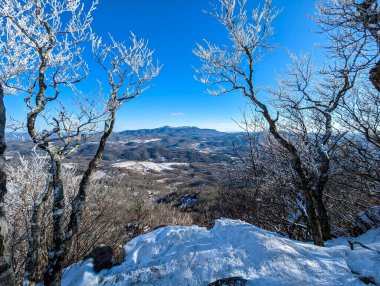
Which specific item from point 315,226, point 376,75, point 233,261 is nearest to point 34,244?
point 233,261

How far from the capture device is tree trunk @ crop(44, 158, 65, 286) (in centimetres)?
602

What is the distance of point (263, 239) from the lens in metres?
4.80

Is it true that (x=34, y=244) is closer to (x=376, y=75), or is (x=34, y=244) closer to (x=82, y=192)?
(x=82, y=192)

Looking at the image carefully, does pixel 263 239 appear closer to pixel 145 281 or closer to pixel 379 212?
pixel 145 281

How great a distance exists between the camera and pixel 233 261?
4.60 m

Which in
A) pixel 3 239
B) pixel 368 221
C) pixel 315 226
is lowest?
pixel 315 226

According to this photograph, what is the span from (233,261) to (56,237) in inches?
192

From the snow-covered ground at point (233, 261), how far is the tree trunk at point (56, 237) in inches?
16.7

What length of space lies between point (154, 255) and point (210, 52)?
26.1ft

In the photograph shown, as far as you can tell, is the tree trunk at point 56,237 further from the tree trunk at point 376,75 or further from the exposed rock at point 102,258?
the tree trunk at point 376,75

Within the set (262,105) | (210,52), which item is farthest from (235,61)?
(262,105)

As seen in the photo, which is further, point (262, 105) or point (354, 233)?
point (262, 105)

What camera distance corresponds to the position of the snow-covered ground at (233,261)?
3902 millimetres

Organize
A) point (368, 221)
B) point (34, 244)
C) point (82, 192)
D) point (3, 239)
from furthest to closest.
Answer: point (82, 192), point (34, 244), point (368, 221), point (3, 239)
